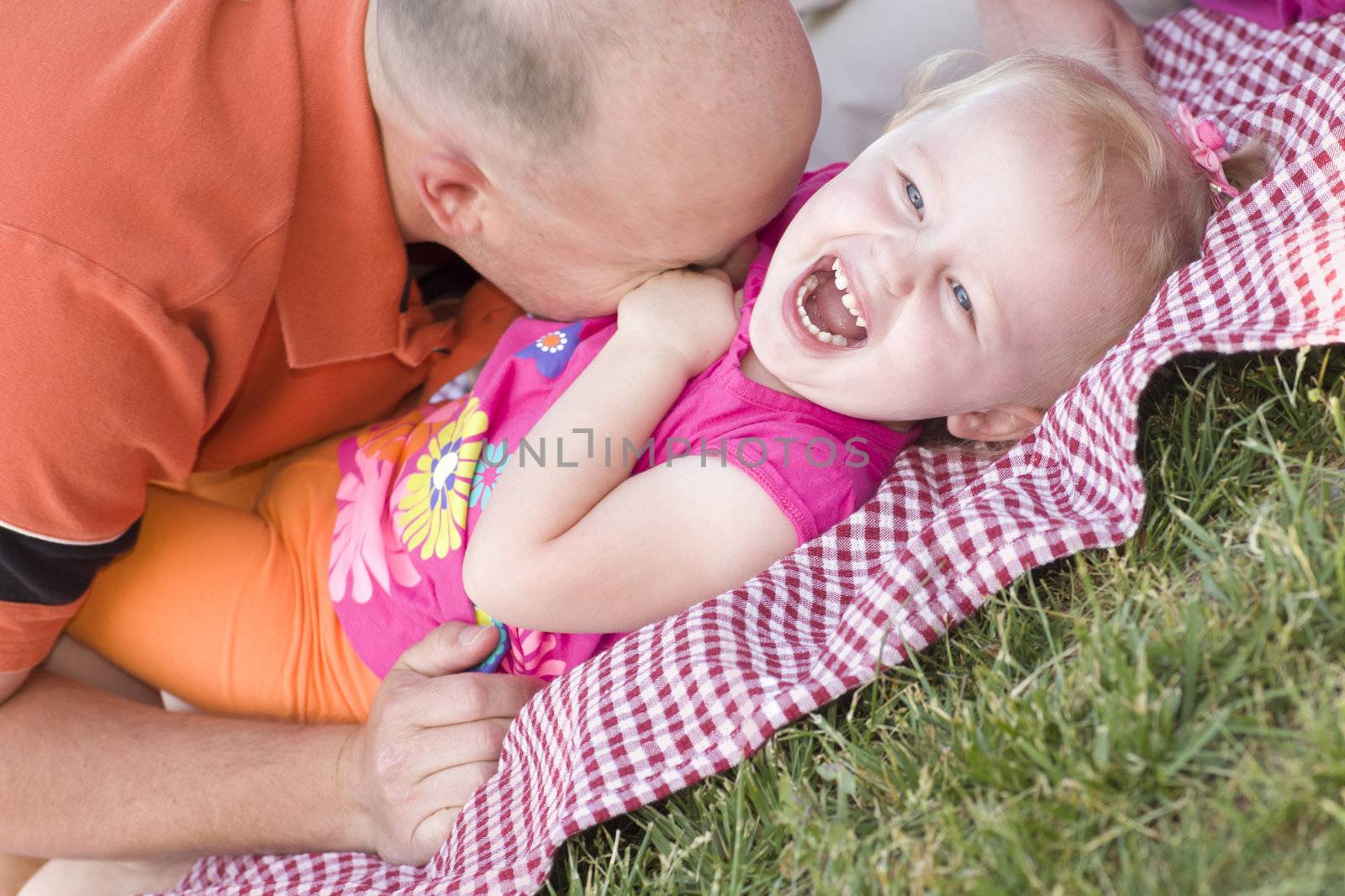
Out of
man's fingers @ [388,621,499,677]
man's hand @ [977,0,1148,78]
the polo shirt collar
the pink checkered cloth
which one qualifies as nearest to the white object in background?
man's hand @ [977,0,1148,78]

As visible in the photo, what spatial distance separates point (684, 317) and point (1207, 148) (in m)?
0.80

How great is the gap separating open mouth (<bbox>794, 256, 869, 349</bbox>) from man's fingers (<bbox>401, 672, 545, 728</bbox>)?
0.69 m

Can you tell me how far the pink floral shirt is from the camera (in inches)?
65.3

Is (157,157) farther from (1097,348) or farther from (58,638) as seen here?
(1097,348)

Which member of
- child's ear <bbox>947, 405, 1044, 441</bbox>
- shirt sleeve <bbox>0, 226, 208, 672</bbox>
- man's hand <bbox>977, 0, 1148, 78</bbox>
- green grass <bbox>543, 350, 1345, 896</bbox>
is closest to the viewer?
green grass <bbox>543, 350, 1345, 896</bbox>

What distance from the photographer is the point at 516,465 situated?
1.69 m

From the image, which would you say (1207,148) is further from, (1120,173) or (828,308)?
(828,308)

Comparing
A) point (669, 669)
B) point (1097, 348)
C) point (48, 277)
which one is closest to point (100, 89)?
point (48, 277)

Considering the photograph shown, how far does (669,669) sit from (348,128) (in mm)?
970

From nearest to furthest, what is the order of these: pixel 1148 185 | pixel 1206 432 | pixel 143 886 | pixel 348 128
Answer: pixel 1206 432 → pixel 1148 185 → pixel 348 128 → pixel 143 886

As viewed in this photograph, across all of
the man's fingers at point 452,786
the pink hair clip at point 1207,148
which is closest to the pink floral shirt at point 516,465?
the man's fingers at point 452,786

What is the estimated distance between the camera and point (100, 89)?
Result: 1.56m

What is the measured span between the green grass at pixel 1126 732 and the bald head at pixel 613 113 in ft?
2.20

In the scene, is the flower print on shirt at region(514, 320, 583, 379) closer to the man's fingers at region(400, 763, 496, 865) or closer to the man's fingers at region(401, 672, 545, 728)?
the man's fingers at region(401, 672, 545, 728)
